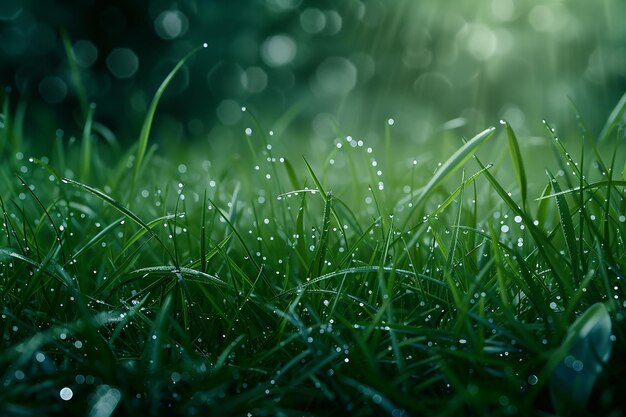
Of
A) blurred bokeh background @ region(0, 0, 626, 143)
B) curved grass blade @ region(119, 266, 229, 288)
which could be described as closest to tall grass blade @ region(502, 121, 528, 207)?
curved grass blade @ region(119, 266, 229, 288)

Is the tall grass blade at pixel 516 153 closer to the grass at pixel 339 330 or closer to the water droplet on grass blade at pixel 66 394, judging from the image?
the grass at pixel 339 330

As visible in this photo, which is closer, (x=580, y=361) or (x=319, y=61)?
(x=580, y=361)

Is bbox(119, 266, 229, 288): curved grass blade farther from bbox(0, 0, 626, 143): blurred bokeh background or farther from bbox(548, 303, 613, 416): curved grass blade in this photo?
bbox(0, 0, 626, 143): blurred bokeh background

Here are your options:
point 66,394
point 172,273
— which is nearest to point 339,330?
point 172,273

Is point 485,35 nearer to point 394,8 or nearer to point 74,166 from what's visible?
point 394,8

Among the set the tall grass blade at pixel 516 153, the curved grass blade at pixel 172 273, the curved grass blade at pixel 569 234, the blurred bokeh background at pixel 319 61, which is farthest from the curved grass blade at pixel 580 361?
the blurred bokeh background at pixel 319 61

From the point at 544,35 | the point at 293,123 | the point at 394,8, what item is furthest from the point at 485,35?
the point at 293,123

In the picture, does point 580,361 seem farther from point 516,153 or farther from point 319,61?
point 319,61

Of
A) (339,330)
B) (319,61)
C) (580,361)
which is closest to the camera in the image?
(580,361)

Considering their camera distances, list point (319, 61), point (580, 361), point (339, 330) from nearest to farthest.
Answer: point (580, 361)
point (339, 330)
point (319, 61)
